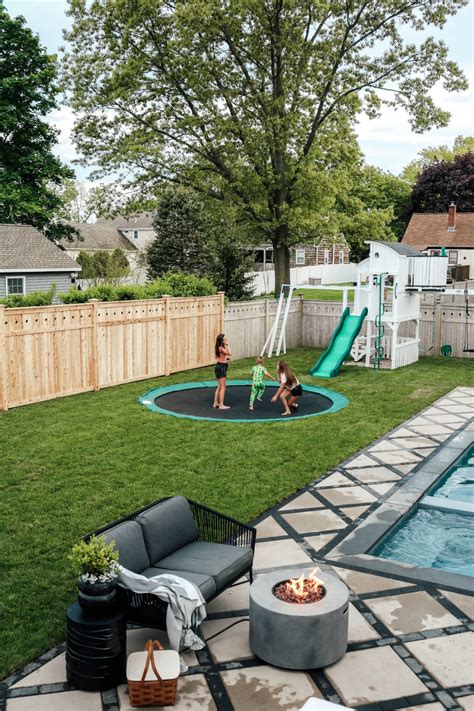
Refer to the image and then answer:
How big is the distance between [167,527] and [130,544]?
2.00 feet

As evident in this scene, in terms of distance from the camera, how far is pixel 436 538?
30.7 ft

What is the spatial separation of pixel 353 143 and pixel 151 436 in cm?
2187

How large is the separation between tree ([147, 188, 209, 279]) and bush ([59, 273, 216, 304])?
1929 centimetres

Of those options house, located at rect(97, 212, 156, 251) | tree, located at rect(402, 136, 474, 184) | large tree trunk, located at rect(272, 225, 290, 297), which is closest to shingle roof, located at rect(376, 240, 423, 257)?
large tree trunk, located at rect(272, 225, 290, 297)

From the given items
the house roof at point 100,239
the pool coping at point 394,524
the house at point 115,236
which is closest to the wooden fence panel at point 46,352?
the pool coping at point 394,524

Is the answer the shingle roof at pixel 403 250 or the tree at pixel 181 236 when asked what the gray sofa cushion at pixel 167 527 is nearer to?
the shingle roof at pixel 403 250

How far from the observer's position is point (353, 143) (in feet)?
102

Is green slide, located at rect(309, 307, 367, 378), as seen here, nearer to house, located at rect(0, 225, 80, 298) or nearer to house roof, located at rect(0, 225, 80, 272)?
house, located at rect(0, 225, 80, 298)

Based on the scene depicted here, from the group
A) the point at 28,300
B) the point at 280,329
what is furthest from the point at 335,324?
the point at 28,300

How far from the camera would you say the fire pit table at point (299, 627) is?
5.88m

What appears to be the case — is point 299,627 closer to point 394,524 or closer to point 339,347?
point 394,524

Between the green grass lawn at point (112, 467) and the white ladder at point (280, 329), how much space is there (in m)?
5.55

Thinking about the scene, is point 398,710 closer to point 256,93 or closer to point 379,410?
point 379,410

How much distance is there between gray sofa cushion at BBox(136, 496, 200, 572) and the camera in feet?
22.7
